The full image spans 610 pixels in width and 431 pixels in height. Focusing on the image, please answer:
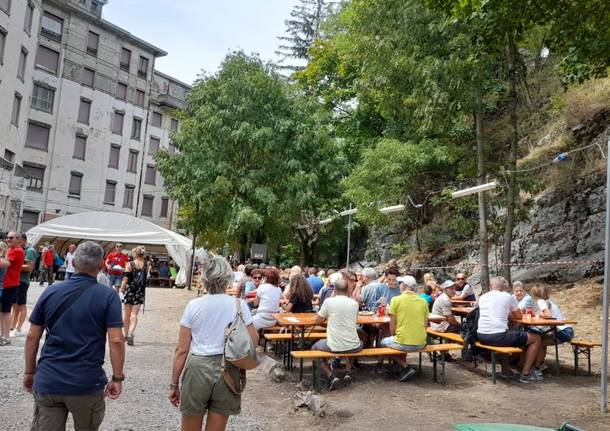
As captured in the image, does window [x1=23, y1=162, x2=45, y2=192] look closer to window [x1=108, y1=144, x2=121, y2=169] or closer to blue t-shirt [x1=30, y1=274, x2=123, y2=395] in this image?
window [x1=108, y1=144, x2=121, y2=169]

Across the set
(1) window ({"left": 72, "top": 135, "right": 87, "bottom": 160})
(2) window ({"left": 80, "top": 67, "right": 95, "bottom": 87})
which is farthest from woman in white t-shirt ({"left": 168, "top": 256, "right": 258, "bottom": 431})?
(2) window ({"left": 80, "top": 67, "right": 95, "bottom": 87})

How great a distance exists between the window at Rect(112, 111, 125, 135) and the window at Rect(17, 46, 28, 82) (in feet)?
44.6

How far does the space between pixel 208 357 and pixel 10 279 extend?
6176 millimetres

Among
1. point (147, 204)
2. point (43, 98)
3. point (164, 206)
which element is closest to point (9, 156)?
point (43, 98)

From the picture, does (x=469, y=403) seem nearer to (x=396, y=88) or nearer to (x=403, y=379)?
(x=403, y=379)

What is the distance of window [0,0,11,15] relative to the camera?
27.4 metres

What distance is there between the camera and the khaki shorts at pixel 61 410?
10.8ft

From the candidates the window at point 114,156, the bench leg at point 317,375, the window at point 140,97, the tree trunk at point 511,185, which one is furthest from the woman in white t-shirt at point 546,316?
the window at point 140,97

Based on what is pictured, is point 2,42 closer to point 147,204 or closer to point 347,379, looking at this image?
point 147,204

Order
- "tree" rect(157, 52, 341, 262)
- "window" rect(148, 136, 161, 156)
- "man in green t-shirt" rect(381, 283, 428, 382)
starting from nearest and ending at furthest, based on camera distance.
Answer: "man in green t-shirt" rect(381, 283, 428, 382) → "tree" rect(157, 52, 341, 262) → "window" rect(148, 136, 161, 156)

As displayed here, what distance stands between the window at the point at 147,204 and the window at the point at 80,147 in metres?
7.15

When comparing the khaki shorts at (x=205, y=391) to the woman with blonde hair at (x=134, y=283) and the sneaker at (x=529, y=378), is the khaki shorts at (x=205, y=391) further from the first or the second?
the woman with blonde hair at (x=134, y=283)

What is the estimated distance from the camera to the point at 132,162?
47.0 metres

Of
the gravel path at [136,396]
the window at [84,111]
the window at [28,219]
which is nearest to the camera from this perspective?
the gravel path at [136,396]
